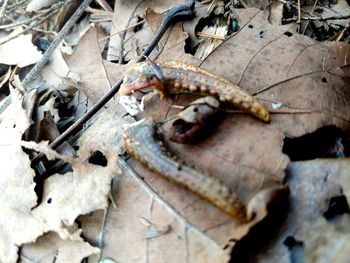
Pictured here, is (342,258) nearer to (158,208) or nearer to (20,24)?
(158,208)

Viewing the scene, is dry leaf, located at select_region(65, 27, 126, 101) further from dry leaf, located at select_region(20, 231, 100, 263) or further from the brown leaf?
dry leaf, located at select_region(20, 231, 100, 263)

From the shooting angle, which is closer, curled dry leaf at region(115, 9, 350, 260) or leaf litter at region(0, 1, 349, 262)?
leaf litter at region(0, 1, 349, 262)

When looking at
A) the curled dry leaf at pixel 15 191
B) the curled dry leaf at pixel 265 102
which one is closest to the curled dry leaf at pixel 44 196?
the curled dry leaf at pixel 15 191

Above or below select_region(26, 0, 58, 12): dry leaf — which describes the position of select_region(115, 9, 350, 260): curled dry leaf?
below

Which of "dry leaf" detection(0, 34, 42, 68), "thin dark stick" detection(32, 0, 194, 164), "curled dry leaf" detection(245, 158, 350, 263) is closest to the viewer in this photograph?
"curled dry leaf" detection(245, 158, 350, 263)

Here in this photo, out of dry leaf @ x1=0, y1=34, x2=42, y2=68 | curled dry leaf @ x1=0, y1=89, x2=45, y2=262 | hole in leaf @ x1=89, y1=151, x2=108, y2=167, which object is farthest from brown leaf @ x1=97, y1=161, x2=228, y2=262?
dry leaf @ x1=0, y1=34, x2=42, y2=68

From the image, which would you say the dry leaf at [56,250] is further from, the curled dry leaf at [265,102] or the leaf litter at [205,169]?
the curled dry leaf at [265,102]
